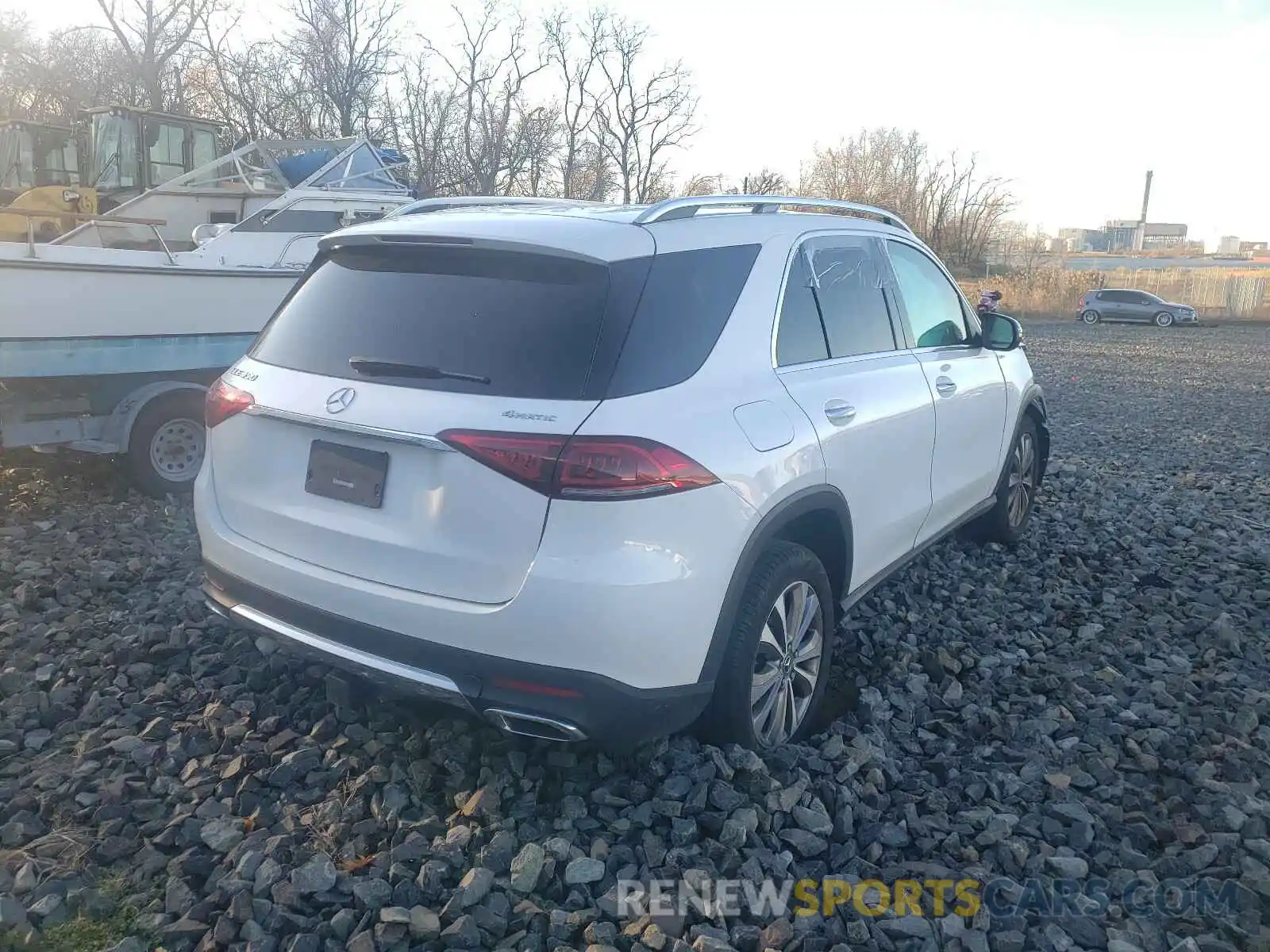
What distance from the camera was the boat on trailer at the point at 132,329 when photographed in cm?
609

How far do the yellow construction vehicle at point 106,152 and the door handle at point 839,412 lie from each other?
8.72 meters

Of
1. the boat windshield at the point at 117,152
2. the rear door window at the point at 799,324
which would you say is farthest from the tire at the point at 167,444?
the boat windshield at the point at 117,152

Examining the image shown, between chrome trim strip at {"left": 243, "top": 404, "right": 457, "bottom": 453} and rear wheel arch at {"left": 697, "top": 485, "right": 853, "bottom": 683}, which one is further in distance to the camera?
rear wheel arch at {"left": 697, "top": 485, "right": 853, "bottom": 683}

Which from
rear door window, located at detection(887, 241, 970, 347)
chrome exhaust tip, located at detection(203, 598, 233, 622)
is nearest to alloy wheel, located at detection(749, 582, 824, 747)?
rear door window, located at detection(887, 241, 970, 347)

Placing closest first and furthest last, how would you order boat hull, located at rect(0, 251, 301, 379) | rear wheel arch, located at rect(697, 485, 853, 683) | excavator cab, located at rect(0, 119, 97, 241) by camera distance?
rear wheel arch, located at rect(697, 485, 853, 683) < boat hull, located at rect(0, 251, 301, 379) < excavator cab, located at rect(0, 119, 97, 241)

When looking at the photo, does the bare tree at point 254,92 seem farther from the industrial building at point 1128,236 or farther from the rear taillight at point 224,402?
the industrial building at point 1128,236

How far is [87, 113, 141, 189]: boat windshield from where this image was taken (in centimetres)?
1107

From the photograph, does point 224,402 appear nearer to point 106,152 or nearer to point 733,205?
point 733,205

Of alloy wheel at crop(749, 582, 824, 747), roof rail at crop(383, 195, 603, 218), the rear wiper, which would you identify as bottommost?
alloy wheel at crop(749, 582, 824, 747)

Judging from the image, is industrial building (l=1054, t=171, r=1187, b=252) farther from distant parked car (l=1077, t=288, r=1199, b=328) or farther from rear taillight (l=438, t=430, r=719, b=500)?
rear taillight (l=438, t=430, r=719, b=500)

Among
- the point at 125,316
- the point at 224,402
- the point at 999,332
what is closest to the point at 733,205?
the point at 224,402

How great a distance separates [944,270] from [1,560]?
17.4ft

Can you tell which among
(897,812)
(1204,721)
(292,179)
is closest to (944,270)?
(1204,721)

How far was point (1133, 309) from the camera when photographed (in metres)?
37.2
